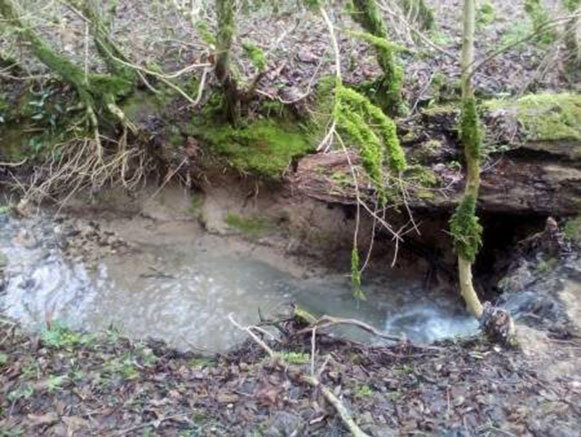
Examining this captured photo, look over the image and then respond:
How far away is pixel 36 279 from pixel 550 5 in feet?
26.3

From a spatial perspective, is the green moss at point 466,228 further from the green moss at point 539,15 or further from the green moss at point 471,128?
the green moss at point 539,15

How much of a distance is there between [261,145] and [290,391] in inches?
121

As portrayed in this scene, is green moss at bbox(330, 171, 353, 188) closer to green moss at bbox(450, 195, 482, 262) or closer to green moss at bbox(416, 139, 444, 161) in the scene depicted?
green moss at bbox(416, 139, 444, 161)

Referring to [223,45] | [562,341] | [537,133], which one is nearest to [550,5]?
[537,133]

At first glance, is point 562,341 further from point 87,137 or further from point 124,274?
point 87,137

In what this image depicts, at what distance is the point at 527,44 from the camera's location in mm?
7559

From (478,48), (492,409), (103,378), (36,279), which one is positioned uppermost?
(478,48)

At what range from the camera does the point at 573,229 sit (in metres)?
5.07

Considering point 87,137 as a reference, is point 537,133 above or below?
above

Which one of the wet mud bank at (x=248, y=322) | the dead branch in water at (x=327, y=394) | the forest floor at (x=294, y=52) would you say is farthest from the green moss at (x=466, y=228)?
the forest floor at (x=294, y=52)

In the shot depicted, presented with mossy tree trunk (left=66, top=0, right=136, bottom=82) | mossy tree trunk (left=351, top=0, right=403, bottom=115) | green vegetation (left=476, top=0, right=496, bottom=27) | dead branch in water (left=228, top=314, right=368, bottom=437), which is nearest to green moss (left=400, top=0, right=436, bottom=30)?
green vegetation (left=476, top=0, right=496, bottom=27)

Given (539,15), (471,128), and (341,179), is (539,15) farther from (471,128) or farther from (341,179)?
(471,128)

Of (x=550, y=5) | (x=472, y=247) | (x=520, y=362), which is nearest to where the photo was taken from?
(x=520, y=362)

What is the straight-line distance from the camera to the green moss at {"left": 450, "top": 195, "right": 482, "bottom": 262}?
4.21m
